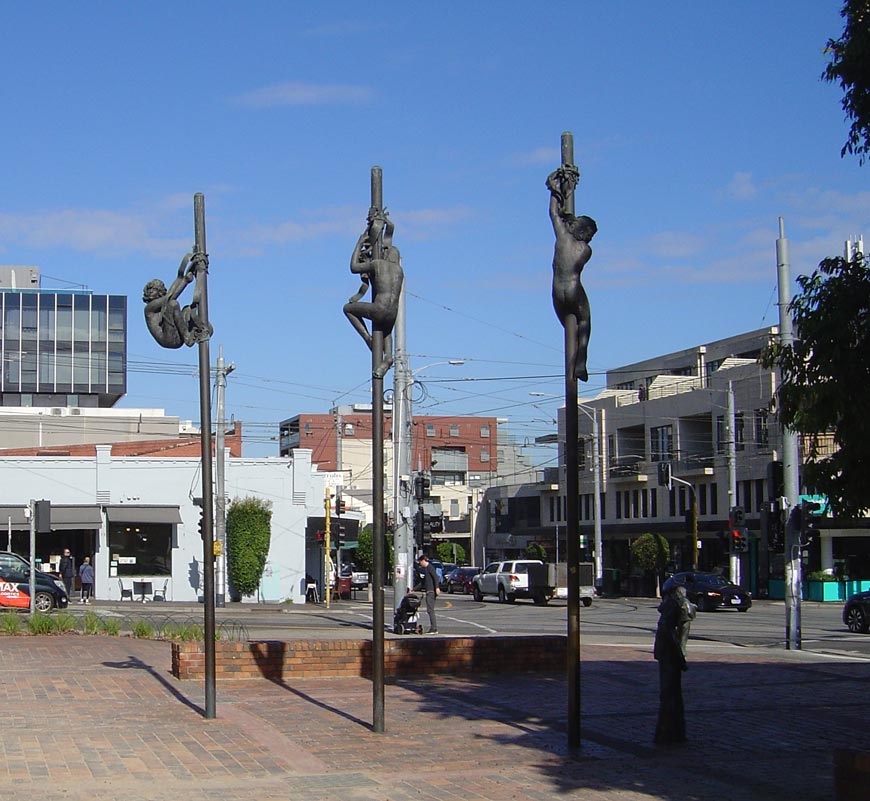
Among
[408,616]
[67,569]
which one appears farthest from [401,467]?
[67,569]

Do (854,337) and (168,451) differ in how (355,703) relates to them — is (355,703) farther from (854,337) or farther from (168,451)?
(168,451)

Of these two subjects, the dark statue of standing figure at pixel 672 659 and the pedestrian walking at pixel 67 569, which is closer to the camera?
the dark statue of standing figure at pixel 672 659

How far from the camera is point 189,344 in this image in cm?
1314

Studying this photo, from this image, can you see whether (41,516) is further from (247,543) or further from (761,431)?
(761,431)

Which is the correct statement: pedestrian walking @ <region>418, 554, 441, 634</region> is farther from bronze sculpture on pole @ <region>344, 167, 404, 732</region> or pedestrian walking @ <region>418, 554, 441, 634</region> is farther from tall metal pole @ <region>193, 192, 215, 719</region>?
bronze sculpture on pole @ <region>344, 167, 404, 732</region>

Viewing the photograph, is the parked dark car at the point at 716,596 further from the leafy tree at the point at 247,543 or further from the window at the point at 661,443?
the window at the point at 661,443

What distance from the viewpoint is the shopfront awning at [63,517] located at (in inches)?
1758

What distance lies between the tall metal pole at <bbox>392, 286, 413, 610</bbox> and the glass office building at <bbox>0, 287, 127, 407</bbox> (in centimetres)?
7649

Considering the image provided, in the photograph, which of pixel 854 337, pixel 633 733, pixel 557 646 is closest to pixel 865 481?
pixel 854 337

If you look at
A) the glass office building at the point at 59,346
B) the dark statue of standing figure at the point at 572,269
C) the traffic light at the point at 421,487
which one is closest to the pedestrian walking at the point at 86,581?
the traffic light at the point at 421,487

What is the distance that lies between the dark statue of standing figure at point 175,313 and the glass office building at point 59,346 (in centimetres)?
9217

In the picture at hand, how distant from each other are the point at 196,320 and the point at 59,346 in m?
92.7

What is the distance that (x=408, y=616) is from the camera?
26391 millimetres

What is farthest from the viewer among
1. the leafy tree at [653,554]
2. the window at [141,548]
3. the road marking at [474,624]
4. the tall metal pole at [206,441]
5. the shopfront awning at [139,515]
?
the leafy tree at [653,554]
